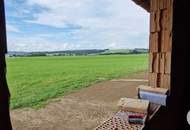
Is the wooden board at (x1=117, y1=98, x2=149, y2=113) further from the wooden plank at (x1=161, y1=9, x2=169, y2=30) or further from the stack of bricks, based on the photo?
the wooden plank at (x1=161, y1=9, x2=169, y2=30)

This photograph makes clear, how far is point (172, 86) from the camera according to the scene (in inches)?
59.4

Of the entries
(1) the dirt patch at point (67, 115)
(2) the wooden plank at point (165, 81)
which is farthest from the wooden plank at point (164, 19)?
(1) the dirt patch at point (67, 115)

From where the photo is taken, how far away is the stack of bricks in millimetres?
1480

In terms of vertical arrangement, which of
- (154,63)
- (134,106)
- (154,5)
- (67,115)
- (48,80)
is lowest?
(48,80)

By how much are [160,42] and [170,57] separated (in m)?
0.14

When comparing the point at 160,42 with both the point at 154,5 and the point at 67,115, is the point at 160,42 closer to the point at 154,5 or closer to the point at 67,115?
the point at 154,5

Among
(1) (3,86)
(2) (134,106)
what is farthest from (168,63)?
(1) (3,86)

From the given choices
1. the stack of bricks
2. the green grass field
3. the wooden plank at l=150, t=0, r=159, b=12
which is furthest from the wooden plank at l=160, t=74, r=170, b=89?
the green grass field

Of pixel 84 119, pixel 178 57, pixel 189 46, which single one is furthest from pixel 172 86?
pixel 84 119

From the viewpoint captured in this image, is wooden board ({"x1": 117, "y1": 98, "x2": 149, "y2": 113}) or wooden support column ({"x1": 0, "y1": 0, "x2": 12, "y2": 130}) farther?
wooden board ({"x1": 117, "y1": 98, "x2": 149, "y2": 113})

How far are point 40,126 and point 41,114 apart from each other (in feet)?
2.57

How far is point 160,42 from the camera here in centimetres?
155

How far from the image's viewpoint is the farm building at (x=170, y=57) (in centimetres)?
147

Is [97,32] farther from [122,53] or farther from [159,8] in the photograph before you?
[159,8]
